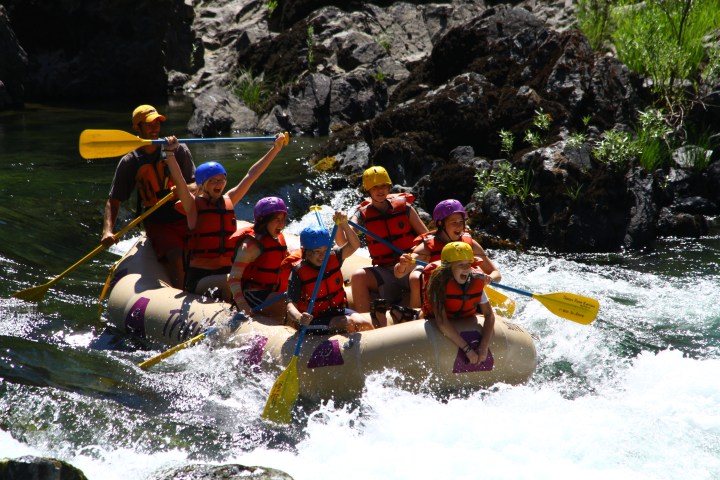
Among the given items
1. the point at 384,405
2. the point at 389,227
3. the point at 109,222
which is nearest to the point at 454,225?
the point at 389,227

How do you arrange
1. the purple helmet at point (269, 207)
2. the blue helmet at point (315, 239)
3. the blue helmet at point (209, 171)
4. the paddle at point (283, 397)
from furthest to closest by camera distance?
the blue helmet at point (209, 171)
the purple helmet at point (269, 207)
the blue helmet at point (315, 239)
the paddle at point (283, 397)

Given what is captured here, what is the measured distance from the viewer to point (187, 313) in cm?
574

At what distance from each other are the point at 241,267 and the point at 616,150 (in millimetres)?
5207

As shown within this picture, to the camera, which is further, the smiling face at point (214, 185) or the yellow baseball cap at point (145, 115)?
the yellow baseball cap at point (145, 115)

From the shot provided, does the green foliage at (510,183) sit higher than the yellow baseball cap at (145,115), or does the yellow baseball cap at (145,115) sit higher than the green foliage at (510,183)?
the yellow baseball cap at (145,115)

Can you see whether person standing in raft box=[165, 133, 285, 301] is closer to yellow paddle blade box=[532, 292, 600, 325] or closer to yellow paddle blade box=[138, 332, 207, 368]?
yellow paddle blade box=[138, 332, 207, 368]

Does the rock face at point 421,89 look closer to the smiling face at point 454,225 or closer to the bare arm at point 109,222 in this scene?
the smiling face at point 454,225

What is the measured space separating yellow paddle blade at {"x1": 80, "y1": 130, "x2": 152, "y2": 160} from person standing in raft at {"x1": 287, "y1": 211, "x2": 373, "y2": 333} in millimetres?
1592

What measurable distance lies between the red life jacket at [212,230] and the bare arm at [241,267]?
15.1 inches

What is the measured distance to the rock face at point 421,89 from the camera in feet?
29.3

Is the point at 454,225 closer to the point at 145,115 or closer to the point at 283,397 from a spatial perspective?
the point at 283,397

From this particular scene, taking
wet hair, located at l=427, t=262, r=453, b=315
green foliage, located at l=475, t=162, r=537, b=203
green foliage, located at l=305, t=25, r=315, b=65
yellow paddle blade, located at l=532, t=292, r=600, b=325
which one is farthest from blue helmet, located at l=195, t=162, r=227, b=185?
green foliage, located at l=305, t=25, r=315, b=65

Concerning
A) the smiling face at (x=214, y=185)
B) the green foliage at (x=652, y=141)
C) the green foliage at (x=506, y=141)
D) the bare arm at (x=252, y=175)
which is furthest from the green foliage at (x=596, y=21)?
the smiling face at (x=214, y=185)

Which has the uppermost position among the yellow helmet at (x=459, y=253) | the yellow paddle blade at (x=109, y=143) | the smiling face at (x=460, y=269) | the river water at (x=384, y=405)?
the yellow paddle blade at (x=109, y=143)
